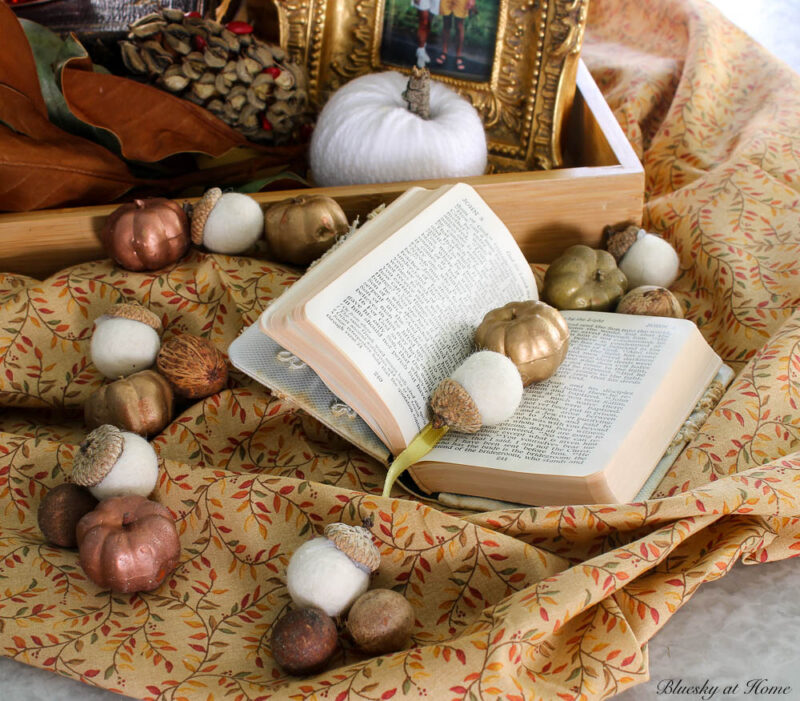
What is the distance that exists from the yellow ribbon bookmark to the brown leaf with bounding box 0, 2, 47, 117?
0.61m

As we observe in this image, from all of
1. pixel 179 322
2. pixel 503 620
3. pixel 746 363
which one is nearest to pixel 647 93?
pixel 746 363

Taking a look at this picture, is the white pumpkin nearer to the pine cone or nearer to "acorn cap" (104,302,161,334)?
the pine cone

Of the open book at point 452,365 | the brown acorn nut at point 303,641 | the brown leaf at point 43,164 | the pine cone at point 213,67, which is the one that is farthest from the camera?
the pine cone at point 213,67

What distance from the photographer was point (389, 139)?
3.37ft

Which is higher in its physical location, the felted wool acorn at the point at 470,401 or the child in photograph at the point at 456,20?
the child in photograph at the point at 456,20

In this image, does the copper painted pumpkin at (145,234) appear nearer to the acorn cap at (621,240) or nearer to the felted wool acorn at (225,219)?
the felted wool acorn at (225,219)

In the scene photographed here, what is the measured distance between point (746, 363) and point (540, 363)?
0.25m

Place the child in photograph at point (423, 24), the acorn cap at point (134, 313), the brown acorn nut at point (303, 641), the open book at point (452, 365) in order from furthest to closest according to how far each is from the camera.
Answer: the child in photograph at point (423, 24) < the acorn cap at point (134, 313) < the open book at point (452, 365) < the brown acorn nut at point (303, 641)

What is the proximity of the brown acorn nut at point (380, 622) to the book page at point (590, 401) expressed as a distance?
6.2 inches

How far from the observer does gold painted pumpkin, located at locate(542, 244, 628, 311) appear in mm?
926

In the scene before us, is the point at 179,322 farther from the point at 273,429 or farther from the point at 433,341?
the point at 433,341

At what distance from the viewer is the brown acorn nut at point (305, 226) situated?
3.02ft

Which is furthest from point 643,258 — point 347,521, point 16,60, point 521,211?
point 16,60

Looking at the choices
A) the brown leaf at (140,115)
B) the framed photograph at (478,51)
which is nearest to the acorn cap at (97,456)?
the brown leaf at (140,115)
